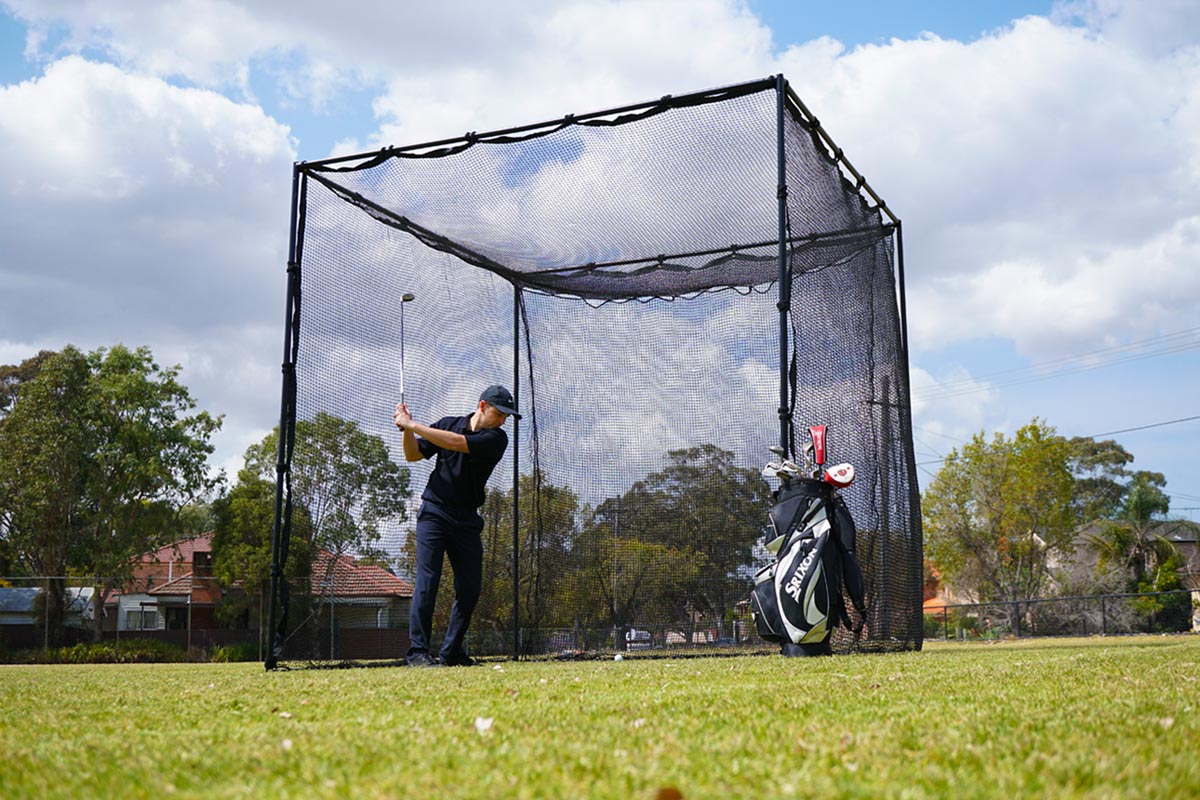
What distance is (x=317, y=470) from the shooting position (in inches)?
281

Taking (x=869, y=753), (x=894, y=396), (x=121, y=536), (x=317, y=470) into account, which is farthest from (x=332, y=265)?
(x=121, y=536)

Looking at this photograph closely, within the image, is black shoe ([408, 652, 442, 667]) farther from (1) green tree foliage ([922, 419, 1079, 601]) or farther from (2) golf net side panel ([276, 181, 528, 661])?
(1) green tree foliage ([922, 419, 1079, 601])

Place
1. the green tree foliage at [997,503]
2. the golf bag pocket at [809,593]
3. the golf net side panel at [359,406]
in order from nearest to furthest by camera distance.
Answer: the golf bag pocket at [809,593] → the golf net side panel at [359,406] → the green tree foliage at [997,503]

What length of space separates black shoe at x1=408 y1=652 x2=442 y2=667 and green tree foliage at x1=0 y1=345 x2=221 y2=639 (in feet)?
61.3

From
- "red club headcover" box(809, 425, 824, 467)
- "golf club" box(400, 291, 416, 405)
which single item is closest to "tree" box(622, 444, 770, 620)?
"red club headcover" box(809, 425, 824, 467)

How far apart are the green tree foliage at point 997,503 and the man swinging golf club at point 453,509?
22437 mm

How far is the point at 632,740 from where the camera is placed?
208cm

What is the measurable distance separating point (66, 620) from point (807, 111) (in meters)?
15.2

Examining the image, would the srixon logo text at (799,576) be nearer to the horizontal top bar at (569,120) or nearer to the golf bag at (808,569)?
the golf bag at (808,569)

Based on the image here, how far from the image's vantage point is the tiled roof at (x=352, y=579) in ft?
24.3

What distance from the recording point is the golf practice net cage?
22.9 ft

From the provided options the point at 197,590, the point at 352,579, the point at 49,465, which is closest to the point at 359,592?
the point at 352,579

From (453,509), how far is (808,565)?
211 centimetres

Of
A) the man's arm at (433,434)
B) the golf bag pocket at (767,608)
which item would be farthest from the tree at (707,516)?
the man's arm at (433,434)
